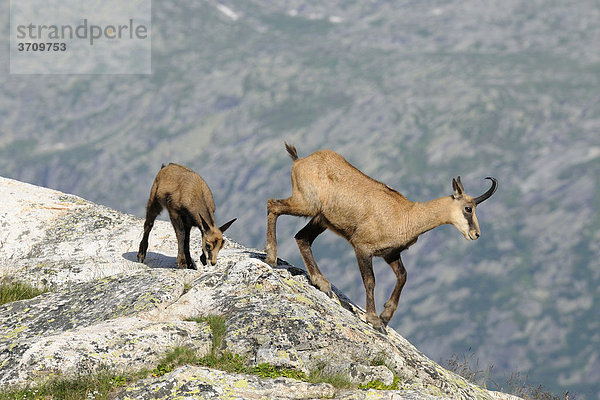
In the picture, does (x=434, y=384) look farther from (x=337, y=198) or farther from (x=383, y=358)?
(x=337, y=198)

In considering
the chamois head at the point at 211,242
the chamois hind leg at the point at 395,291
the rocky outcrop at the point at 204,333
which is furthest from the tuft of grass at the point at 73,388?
the chamois head at the point at 211,242

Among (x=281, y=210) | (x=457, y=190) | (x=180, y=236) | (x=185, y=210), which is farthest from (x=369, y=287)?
(x=185, y=210)

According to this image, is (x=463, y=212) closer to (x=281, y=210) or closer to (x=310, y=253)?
(x=310, y=253)

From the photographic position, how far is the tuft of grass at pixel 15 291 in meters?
12.2

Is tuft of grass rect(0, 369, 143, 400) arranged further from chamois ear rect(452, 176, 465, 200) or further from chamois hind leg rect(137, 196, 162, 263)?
chamois hind leg rect(137, 196, 162, 263)

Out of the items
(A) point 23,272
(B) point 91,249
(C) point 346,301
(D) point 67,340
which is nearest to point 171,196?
(B) point 91,249

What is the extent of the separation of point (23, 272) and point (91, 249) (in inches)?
167

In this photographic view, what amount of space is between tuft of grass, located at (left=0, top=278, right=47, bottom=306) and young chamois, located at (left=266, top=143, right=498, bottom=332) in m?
4.16

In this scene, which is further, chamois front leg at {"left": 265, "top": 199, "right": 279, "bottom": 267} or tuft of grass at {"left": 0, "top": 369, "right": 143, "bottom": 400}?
chamois front leg at {"left": 265, "top": 199, "right": 279, "bottom": 267}

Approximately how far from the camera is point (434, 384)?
1062 centimetres

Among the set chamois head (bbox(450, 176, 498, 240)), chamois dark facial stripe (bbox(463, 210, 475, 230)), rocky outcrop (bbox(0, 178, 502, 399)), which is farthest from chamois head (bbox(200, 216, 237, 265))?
chamois dark facial stripe (bbox(463, 210, 475, 230))

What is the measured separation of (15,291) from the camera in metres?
12.5

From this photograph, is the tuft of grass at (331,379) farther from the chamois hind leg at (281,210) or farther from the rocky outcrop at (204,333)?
the chamois hind leg at (281,210)

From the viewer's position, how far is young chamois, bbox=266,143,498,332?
1323cm
